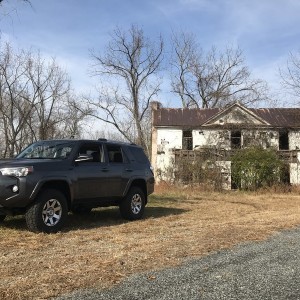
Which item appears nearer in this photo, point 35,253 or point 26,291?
point 26,291

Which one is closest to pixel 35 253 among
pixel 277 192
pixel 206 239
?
pixel 206 239

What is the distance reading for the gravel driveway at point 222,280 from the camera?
474 cm

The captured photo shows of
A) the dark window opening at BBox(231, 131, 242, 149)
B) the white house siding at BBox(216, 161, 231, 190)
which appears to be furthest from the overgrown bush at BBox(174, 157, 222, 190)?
the dark window opening at BBox(231, 131, 242, 149)

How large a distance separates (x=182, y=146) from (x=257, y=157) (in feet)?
24.1

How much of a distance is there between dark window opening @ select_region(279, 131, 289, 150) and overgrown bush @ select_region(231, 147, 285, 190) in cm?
490

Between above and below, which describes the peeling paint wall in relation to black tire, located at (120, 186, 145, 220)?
above

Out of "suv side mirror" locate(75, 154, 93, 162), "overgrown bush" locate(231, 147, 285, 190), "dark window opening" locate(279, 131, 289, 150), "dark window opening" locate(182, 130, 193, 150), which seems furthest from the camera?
"dark window opening" locate(182, 130, 193, 150)

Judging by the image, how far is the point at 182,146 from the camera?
3678cm

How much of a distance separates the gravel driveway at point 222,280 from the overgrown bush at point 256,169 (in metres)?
24.3

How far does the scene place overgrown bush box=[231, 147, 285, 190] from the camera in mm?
30938

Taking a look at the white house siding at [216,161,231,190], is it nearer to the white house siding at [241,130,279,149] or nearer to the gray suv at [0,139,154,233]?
the white house siding at [241,130,279,149]

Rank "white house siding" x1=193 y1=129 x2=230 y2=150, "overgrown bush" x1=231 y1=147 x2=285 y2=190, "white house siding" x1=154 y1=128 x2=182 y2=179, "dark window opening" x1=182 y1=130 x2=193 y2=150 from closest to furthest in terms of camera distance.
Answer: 1. "overgrown bush" x1=231 y1=147 x2=285 y2=190
2. "white house siding" x1=193 y1=129 x2=230 y2=150
3. "white house siding" x1=154 y1=128 x2=182 y2=179
4. "dark window opening" x1=182 y1=130 x2=193 y2=150

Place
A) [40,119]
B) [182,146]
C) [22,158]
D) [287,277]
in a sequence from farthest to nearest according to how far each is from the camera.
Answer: [40,119]
[182,146]
[22,158]
[287,277]

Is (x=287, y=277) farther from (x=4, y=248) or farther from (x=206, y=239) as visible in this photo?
(x=4, y=248)
